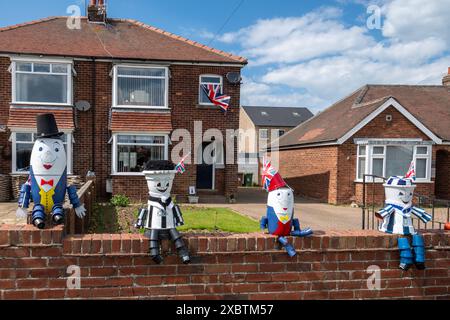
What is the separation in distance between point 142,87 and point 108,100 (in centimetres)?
145

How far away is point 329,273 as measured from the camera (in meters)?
3.24

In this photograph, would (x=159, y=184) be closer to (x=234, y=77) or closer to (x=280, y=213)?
(x=280, y=213)

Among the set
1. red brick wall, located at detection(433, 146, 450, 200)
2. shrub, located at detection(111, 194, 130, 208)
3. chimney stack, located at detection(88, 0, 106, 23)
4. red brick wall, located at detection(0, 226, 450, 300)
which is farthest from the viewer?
red brick wall, located at detection(433, 146, 450, 200)

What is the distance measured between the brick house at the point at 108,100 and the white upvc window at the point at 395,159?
215 inches

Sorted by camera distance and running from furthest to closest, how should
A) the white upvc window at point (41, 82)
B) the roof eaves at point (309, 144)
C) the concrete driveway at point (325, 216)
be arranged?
the roof eaves at point (309, 144) < the white upvc window at point (41, 82) < the concrete driveway at point (325, 216)

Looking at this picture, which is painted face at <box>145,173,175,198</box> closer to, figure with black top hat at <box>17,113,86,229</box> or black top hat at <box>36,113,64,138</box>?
figure with black top hat at <box>17,113,86,229</box>

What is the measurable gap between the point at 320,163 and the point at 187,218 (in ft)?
30.7

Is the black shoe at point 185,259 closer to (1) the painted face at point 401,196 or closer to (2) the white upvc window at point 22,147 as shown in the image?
(1) the painted face at point 401,196

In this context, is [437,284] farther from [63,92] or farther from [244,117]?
[244,117]

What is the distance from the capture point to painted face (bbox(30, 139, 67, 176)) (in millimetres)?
3484

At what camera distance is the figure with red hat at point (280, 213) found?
3170 millimetres

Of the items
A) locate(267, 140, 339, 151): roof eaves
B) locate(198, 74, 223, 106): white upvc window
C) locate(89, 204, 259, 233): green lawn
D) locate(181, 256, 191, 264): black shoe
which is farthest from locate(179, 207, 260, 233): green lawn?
locate(267, 140, 339, 151): roof eaves

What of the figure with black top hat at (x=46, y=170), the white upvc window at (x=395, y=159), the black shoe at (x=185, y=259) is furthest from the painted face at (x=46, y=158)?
the white upvc window at (x=395, y=159)

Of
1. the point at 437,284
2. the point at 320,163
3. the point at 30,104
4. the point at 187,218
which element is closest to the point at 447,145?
the point at 320,163
